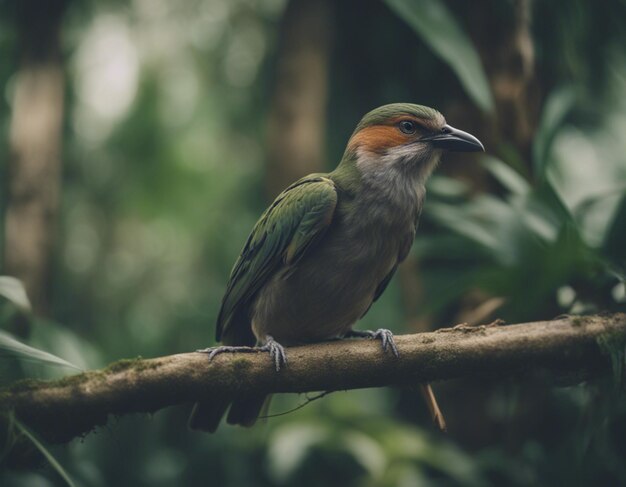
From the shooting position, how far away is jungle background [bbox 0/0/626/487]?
151 inches

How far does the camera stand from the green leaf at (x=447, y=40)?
3850 mm

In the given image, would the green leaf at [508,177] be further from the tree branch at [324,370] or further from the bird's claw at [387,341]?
the bird's claw at [387,341]

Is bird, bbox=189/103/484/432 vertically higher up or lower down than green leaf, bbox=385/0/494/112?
lower down

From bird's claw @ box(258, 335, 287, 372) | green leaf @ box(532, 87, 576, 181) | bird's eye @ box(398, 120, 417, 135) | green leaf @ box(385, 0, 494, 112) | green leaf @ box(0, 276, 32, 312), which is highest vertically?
green leaf @ box(385, 0, 494, 112)

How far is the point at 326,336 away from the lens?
3.54 meters

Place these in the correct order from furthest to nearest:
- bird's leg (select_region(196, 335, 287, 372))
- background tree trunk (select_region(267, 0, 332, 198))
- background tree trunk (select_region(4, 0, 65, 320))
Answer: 1. background tree trunk (select_region(267, 0, 332, 198))
2. background tree trunk (select_region(4, 0, 65, 320))
3. bird's leg (select_region(196, 335, 287, 372))

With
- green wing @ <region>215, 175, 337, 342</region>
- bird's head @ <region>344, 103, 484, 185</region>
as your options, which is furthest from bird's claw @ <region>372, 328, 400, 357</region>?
bird's head @ <region>344, 103, 484, 185</region>

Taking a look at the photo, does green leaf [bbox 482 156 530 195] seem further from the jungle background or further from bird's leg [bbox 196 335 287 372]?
bird's leg [bbox 196 335 287 372]

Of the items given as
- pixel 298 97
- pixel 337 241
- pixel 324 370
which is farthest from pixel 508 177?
pixel 324 370

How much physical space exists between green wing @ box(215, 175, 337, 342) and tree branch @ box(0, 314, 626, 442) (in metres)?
0.61

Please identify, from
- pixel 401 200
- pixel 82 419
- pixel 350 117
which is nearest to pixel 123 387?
pixel 82 419

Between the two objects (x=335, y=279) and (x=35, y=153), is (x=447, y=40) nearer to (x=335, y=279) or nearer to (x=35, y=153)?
(x=335, y=279)

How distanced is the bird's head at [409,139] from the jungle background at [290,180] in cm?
45

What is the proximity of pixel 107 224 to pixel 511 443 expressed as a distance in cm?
410
